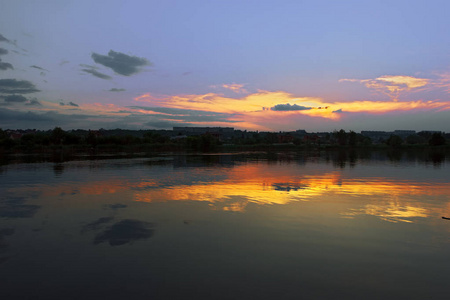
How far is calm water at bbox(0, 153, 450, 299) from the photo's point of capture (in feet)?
28.1

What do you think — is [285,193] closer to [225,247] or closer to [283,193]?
[283,193]

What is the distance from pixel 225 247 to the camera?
1164 cm

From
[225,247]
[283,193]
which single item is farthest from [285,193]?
[225,247]

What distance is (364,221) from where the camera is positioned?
15008 mm

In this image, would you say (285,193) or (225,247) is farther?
(285,193)

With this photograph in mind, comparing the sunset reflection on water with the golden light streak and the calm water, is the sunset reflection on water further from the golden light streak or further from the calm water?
the calm water

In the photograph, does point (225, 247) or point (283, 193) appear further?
point (283, 193)

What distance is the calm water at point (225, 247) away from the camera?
8.58 metres

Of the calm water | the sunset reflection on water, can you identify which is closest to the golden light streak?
the sunset reflection on water

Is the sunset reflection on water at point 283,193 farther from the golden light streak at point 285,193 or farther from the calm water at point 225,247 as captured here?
the calm water at point 225,247

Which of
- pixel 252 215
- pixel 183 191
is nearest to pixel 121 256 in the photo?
pixel 252 215

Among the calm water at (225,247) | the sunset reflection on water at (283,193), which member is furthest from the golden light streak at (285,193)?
the calm water at (225,247)

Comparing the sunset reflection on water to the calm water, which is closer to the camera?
the calm water

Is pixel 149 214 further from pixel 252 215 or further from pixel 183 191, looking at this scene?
pixel 183 191
